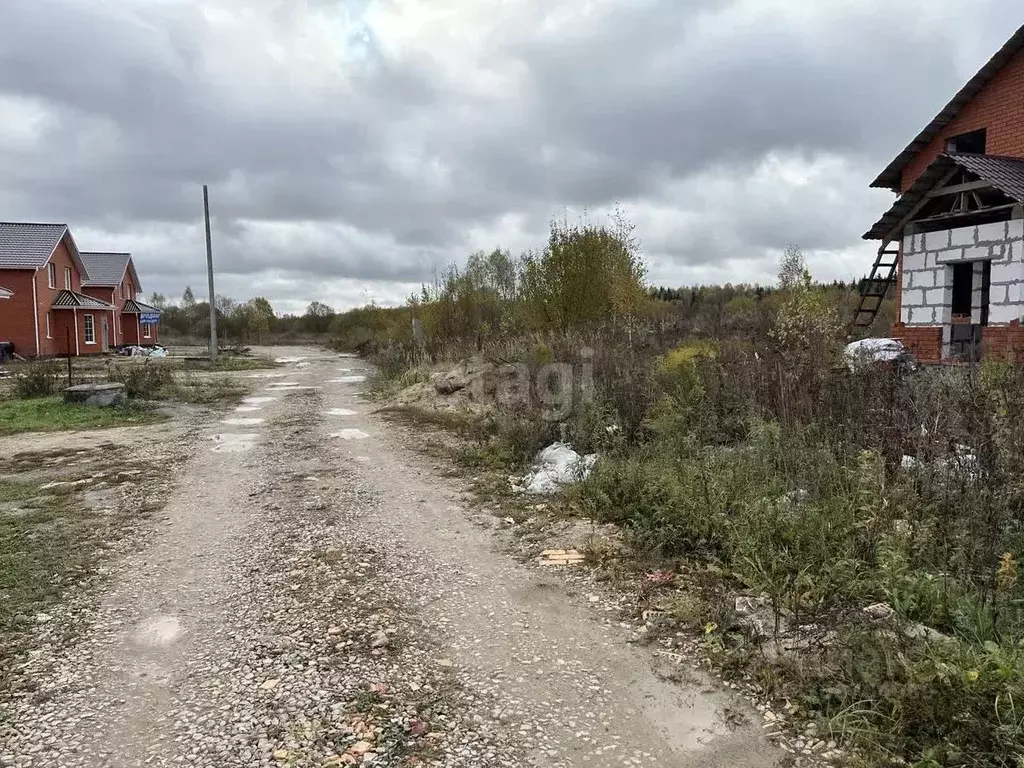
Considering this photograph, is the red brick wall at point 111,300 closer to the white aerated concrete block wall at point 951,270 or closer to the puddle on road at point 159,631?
the puddle on road at point 159,631

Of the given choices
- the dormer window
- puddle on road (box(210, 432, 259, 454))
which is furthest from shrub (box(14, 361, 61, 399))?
the dormer window

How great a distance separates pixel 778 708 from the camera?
3.00 meters

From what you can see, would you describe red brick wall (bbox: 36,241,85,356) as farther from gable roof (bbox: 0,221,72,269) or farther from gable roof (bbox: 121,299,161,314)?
gable roof (bbox: 121,299,161,314)

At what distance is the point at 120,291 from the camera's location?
41031 millimetres

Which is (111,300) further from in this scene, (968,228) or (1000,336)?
(1000,336)

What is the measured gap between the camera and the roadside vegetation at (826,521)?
278 cm

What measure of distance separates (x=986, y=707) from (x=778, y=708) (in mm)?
828

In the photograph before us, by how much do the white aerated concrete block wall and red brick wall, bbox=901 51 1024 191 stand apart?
10.3ft

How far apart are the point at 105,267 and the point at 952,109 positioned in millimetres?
45534

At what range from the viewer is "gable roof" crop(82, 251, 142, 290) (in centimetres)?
3966

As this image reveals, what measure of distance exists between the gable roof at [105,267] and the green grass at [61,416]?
101 ft

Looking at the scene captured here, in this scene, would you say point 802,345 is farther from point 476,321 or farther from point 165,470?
point 476,321

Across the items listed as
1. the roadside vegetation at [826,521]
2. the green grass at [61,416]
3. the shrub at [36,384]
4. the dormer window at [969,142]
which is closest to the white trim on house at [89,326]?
the shrub at [36,384]

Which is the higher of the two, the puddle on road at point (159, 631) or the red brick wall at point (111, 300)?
the red brick wall at point (111, 300)
